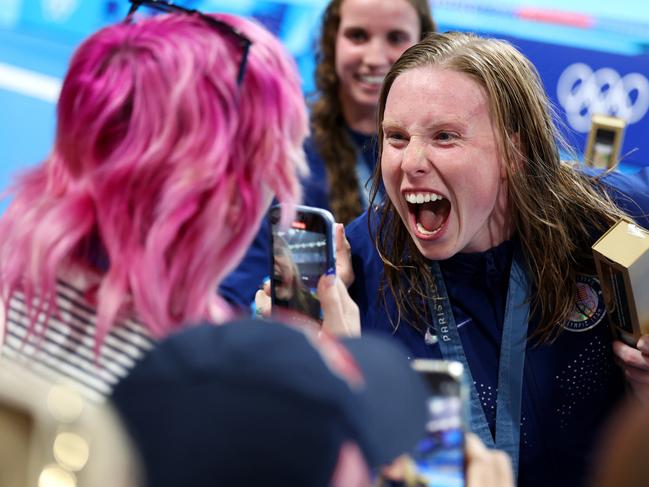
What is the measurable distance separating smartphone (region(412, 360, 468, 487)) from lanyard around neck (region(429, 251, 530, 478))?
79 centimetres

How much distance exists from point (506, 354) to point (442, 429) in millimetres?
868

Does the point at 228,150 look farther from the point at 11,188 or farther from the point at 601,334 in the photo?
the point at 601,334

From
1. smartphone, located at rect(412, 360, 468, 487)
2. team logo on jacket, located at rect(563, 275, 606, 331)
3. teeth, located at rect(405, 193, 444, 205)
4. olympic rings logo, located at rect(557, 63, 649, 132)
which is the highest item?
smartphone, located at rect(412, 360, 468, 487)

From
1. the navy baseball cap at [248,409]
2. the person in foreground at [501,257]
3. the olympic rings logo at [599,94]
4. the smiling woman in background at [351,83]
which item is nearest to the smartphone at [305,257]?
the person in foreground at [501,257]

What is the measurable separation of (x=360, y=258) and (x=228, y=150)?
94 centimetres

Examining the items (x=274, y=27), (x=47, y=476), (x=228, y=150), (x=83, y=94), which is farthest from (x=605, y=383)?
(x=274, y=27)

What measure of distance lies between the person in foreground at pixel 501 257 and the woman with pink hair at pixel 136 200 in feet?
2.42

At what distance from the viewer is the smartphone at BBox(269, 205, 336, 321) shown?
64.9 inches

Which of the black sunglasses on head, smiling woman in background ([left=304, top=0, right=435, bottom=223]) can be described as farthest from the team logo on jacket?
smiling woman in background ([left=304, top=0, right=435, bottom=223])

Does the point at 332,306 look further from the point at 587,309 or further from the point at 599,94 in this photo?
the point at 599,94

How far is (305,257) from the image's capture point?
1.66 m

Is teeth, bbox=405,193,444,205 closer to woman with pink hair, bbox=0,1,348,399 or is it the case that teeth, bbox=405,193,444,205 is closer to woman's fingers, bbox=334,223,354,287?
woman's fingers, bbox=334,223,354,287

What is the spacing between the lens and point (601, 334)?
6.24 ft

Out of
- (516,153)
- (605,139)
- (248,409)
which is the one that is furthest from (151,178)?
(605,139)
